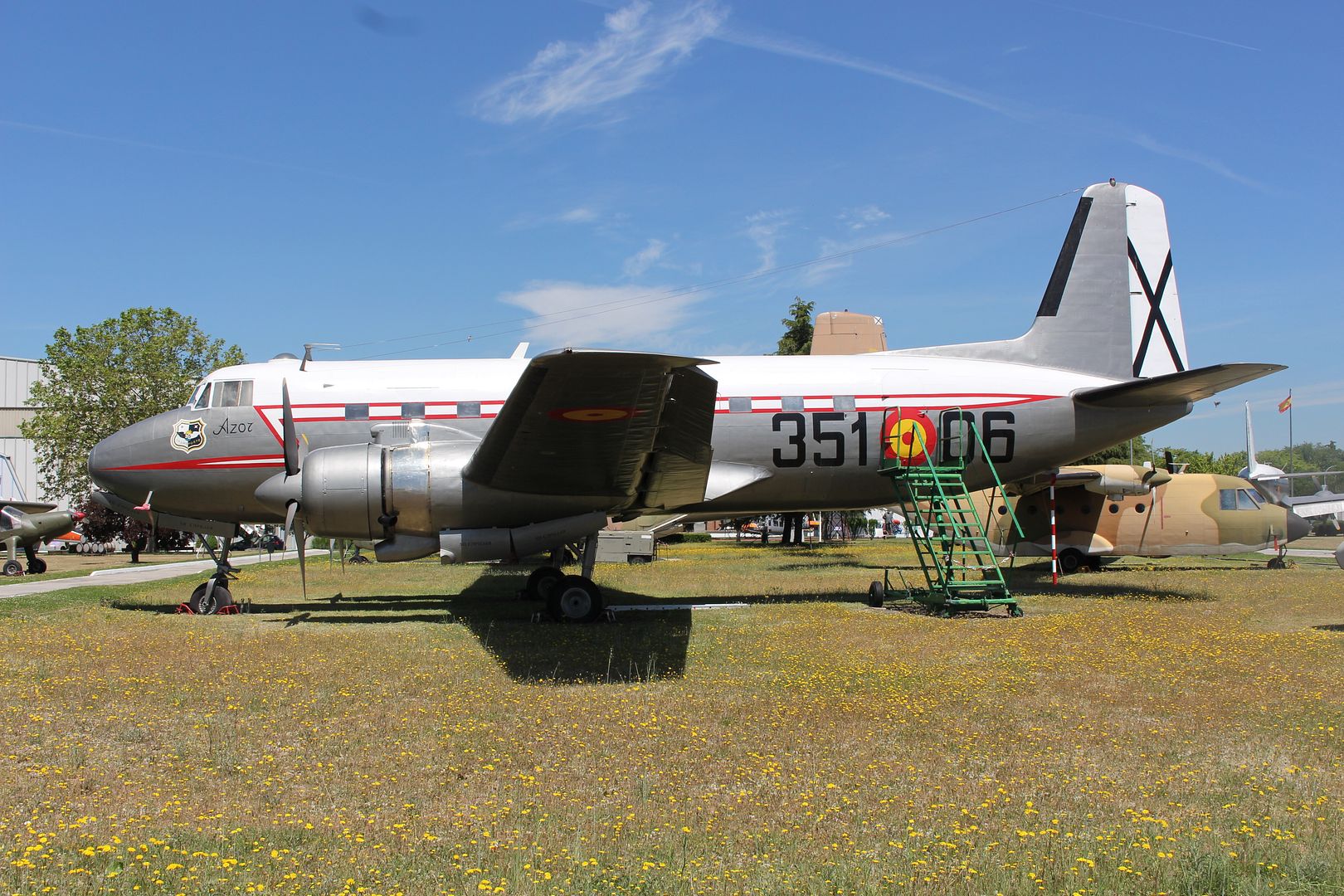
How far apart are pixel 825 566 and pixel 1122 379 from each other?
35.0 ft

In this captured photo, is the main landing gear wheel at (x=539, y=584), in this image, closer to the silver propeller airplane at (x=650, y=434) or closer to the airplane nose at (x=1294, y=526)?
the silver propeller airplane at (x=650, y=434)

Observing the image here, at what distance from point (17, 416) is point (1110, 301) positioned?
66.7 metres

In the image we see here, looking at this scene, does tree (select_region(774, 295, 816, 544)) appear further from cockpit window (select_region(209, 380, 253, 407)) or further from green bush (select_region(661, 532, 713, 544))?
cockpit window (select_region(209, 380, 253, 407))

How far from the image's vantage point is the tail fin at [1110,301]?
1569 cm

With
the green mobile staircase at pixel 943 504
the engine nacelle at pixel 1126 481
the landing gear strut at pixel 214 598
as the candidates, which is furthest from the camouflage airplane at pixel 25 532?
the engine nacelle at pixel 1126 481

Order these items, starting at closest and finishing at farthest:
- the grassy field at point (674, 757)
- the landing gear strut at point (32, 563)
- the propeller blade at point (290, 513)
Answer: the grassy field at point (674, 757), the propeller blade at point (290, 513), the landing gear strut at point (32, 563)

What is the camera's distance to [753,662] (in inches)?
380

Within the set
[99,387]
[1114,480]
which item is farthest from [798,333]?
[99,387]

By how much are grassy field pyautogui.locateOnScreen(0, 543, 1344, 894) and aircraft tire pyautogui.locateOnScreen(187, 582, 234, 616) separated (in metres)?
1.34

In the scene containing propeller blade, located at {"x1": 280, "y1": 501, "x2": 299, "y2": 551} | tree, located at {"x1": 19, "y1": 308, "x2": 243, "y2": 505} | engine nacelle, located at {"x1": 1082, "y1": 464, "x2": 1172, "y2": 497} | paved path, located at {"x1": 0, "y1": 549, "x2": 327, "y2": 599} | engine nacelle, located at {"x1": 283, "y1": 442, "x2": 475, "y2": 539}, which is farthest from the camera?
tree, located at {"x1": 19, "y1": 308, "x2": 243, "y2": 505}

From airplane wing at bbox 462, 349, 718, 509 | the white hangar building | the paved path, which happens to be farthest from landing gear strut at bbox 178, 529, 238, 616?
the white hangar building

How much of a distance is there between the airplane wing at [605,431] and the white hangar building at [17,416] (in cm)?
5774

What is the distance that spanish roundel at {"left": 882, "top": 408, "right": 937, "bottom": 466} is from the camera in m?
14.3

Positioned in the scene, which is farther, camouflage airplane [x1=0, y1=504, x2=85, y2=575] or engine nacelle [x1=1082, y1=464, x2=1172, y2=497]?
camouflage airplane [x1=0, y1=504, x2=85, y2=575]
